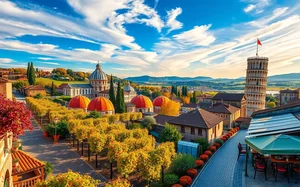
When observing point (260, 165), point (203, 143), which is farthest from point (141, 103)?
A: point (260, 165)

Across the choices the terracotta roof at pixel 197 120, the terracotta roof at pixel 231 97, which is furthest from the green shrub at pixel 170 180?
the terracotta roof at pixel 231 97

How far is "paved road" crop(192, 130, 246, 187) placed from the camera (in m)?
16.4

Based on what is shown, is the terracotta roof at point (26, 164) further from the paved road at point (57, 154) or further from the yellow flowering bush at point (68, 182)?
the yellow flowering bush at point (68, 182)

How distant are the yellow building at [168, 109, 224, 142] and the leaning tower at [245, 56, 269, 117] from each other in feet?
152

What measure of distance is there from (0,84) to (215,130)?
31317 mm

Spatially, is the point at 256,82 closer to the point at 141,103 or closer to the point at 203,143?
the point at 141,103

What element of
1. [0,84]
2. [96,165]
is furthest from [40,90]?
[0,84]

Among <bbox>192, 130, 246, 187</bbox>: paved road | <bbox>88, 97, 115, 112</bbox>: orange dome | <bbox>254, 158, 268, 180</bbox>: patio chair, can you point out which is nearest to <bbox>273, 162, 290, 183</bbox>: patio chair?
<bbox>254, 158, 268, 180</bbox>: patio chair

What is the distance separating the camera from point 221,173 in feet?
60.3

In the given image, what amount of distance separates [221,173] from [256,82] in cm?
6501

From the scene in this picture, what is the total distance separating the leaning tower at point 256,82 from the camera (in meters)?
71.2

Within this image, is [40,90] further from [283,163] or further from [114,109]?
[283,163]

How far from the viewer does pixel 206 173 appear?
1878 centimetres

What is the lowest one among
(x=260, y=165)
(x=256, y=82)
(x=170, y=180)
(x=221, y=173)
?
(x=170, y=180)
